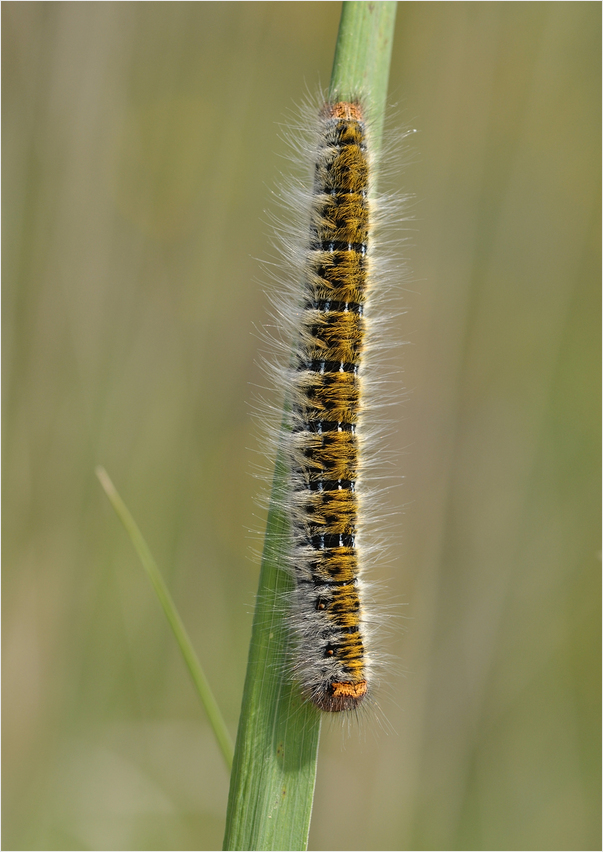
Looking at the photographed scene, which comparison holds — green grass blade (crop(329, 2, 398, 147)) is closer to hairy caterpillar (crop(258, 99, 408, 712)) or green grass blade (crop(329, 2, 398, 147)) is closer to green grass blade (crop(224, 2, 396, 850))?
green grass blade (crop(224, 2, 396, 850))

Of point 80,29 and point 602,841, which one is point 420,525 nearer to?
point 602,841

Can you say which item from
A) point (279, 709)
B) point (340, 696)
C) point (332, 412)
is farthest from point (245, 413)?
point (279, 709)

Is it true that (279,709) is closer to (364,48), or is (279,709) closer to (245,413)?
(364,48)

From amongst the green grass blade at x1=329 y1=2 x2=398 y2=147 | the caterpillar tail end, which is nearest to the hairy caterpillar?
the caterpillar tail end

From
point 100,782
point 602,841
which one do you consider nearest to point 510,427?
point 602,841

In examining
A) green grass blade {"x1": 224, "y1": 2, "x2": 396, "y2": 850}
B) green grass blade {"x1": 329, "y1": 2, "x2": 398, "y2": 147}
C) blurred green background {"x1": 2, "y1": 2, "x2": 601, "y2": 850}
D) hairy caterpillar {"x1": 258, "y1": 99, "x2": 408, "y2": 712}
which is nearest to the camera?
green grass blade {"x1": 224, "y1": 2, "x2": 396, "y2": 850}

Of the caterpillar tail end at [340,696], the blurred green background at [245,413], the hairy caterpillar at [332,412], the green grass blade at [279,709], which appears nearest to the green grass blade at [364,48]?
the green grass blade at [279,709]

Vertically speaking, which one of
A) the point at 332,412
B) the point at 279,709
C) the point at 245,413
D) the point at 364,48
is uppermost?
the point at 364,48
